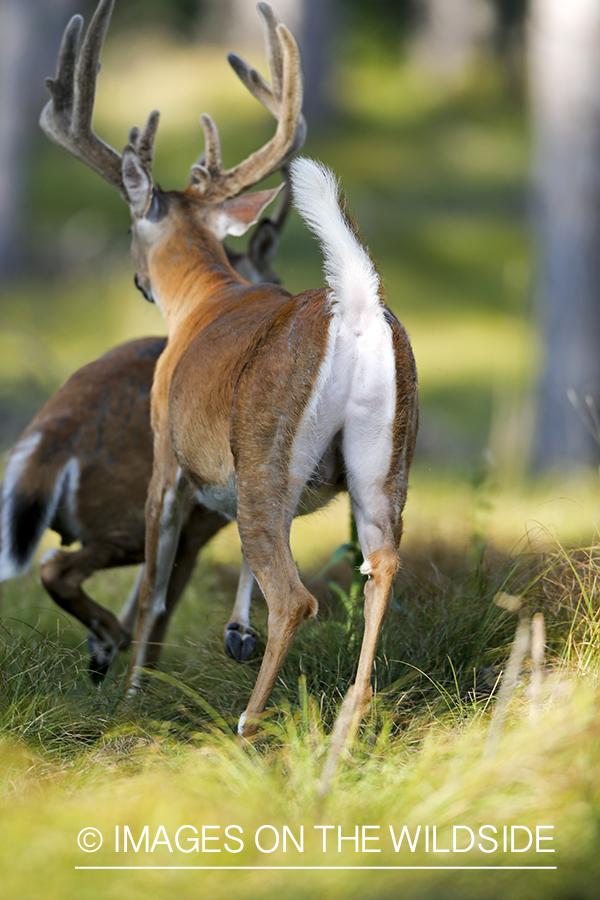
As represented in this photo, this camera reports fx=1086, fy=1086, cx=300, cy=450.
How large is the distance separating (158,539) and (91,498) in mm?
671

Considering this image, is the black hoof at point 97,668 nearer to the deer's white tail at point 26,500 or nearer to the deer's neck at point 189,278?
the deer's white tail at point 26,500

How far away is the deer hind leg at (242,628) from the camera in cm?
396

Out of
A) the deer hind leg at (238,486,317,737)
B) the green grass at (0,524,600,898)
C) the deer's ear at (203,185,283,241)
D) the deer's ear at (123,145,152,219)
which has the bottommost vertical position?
the green grass at (0,524,600,898)

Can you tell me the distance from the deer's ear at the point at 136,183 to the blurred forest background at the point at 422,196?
3.14 ft

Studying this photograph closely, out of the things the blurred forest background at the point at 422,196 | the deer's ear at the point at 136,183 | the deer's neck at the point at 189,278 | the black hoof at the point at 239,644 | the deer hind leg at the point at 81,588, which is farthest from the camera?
the blurred forest background at the point at 422,196

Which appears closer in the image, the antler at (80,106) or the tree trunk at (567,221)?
the antler at (80,106)

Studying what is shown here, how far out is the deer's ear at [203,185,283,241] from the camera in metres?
5.02

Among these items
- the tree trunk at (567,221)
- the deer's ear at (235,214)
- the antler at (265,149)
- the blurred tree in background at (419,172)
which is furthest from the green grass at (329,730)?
the blurred tree in background at (419,172)

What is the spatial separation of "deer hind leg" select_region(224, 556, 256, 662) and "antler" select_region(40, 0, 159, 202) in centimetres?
187

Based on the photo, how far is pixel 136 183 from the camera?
15.8 feet

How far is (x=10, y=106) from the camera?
51.9ft

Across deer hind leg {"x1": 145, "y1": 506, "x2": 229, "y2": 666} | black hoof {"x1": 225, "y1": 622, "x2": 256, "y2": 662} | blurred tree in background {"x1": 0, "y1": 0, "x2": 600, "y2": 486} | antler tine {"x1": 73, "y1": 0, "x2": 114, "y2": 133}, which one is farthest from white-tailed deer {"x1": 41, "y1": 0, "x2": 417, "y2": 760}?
blurred tree in background {"x1": 0, "y1": 0, "x2": 600, "y2": 486}

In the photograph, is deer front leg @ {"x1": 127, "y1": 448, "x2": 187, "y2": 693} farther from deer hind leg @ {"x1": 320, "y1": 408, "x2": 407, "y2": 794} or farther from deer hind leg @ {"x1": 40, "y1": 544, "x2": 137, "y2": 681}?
deer hind leg @ {"x1": 320, "y1": 408, "x2": 407, "y2": 794}

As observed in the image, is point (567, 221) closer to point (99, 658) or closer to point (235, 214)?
point (235, 214)
